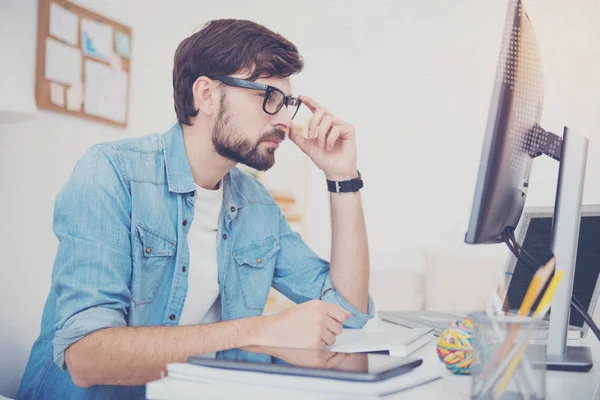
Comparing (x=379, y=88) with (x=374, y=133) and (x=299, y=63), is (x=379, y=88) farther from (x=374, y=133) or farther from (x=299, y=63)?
(x=299, y=63)

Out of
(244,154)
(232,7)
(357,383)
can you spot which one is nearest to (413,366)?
(357,383)

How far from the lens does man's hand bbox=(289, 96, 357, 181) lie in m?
1.22

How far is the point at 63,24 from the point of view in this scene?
5.93ft

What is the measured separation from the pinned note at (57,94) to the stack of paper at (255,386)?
143 cm

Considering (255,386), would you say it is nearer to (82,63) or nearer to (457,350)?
(457,350)

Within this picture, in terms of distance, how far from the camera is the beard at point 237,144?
124 centimetres

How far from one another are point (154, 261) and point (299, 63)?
555 millimetres

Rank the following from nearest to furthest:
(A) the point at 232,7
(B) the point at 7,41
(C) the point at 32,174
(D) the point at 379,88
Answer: (B) the point at 7,41 < (C) the point at 32,174 < (A) the point at 232,7 < (D) the point at 379,88

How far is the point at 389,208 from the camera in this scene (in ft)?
9.44

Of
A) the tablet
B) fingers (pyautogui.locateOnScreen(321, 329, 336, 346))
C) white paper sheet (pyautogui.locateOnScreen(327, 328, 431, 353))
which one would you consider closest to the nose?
white paper sheet (pyautogui.locateOnScreen(327, 328, 431, 353))

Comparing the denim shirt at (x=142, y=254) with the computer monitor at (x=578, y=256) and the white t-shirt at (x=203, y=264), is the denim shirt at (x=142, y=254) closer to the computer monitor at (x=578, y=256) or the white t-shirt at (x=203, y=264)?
the white t-shirt at (x=203, y=264)

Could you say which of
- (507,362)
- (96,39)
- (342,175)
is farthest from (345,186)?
(96,39)

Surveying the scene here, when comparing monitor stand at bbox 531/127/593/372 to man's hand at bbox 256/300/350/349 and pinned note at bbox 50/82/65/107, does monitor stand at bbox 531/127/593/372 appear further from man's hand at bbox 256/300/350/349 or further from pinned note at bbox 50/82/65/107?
pinned note at bbox 50/82/65/107

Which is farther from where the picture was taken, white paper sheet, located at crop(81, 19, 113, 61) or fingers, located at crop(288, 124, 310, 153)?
white paper sheet, located at crop(81, 19, 113, 61)
